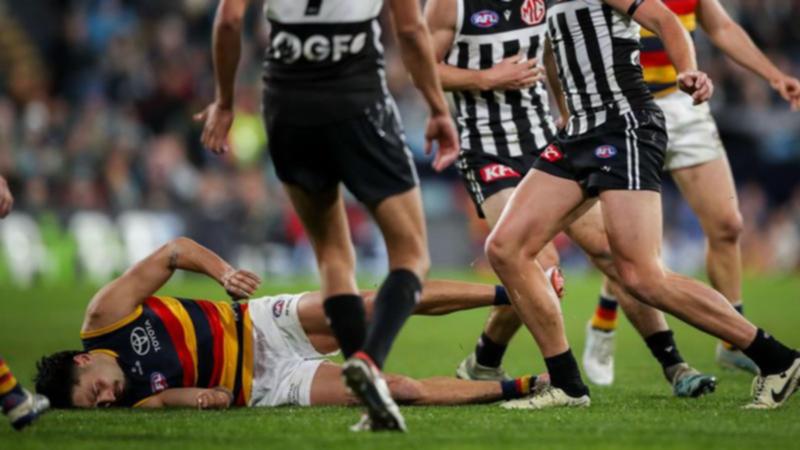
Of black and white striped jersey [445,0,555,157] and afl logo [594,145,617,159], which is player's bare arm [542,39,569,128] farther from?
afl logo [594,145,617,159]

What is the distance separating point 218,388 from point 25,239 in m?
12.6

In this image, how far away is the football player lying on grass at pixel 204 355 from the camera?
752 cm

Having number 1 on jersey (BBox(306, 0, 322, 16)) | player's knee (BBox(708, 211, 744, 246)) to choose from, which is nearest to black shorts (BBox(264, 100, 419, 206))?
number 1 on jersey (BBox(306, 0, 322, 16))

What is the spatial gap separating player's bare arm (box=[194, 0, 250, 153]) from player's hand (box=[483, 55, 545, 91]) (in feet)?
7.67

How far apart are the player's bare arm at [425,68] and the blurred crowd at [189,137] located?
14.2 meters

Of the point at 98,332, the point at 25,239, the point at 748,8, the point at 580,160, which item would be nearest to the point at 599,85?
the point at 580,160

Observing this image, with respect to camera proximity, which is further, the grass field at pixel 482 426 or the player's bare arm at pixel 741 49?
the player's bare arm at pixel 741 49

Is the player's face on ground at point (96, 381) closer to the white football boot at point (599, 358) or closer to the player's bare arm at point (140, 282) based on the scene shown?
the player's bare arm at point (140, 282)

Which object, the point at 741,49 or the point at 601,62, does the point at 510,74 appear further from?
the point at 741,49

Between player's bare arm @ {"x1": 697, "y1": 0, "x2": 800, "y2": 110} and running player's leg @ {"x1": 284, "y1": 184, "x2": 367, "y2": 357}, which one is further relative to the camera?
player's bare arm @ {"x1": 697, "y1": 0, "x2": 800, "y2": 110}

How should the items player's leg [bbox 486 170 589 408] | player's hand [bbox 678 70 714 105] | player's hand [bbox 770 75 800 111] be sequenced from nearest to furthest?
player's hand [bbox 678 70 714 105]
player's leg [bbox 486 170 589 408]
player's hand [bbox 770 75 800 111]

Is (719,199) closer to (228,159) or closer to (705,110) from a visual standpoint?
(705,110)

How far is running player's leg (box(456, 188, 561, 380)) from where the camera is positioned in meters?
8.35

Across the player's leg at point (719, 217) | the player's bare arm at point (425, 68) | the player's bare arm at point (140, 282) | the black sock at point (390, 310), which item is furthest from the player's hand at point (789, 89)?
the player's bare arm at point (140, 282)
